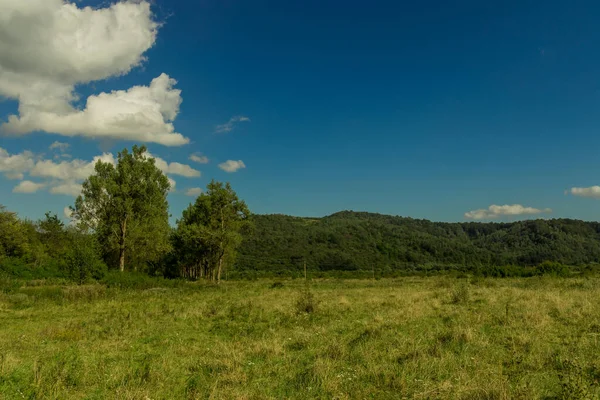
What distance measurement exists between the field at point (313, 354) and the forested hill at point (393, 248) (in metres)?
100

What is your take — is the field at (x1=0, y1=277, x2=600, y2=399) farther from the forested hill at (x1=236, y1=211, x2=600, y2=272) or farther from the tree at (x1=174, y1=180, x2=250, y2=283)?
the forested hill at (x1=236, y1=211, x2=600, y2=272)

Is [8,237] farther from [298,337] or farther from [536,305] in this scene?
[536,305]

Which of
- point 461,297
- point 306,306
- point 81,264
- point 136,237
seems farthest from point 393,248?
point 306,306

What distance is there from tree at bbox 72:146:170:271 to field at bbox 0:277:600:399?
25134 millimetres

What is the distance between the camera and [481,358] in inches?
344

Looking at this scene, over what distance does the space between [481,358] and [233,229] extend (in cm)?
4273

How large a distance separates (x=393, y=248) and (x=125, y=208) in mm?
125083

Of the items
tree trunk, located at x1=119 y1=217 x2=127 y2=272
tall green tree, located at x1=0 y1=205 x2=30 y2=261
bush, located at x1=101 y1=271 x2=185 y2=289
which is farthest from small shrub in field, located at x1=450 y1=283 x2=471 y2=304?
tall green tree, located at x1=0 y1=205 x2=30 y2=261

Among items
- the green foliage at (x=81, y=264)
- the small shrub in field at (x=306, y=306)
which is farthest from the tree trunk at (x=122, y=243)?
the small shrub in field at (x=306, y=306)

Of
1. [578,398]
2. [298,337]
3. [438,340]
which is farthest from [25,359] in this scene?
[578,398]

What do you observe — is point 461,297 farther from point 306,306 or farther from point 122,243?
point 122,243

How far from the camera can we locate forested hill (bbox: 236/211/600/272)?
12925cm

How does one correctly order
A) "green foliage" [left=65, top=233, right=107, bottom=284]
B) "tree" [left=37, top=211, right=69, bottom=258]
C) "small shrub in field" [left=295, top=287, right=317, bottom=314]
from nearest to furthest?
"small shrub in field" [left=295, top=287, right=317, bottom=314]
"green foliage" [left=65, top=233, right=107, bottom=284]
"tree" [left=37, top=211, right=69, bottom=258]

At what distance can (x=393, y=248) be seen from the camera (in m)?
151
